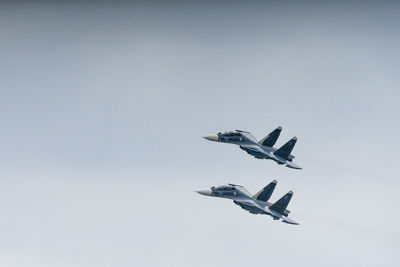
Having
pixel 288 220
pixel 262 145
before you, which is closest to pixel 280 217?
pixel 288 220

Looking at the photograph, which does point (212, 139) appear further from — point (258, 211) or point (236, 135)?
point (258, 211)

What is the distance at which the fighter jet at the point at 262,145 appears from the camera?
513 feet

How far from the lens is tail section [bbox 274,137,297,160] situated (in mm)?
157250

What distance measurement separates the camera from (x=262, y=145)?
522 feet

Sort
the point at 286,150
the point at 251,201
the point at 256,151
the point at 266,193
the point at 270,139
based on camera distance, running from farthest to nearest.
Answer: the point at 270,139
the point at 266,193
the point at 286,150
the point at 256,151
the point at 251,201

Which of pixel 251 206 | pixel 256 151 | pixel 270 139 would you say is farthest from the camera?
pixel 270 139

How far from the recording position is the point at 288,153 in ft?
516

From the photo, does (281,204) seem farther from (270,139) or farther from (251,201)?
(270,139)

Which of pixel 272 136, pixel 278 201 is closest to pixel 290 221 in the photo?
pixel 278 201

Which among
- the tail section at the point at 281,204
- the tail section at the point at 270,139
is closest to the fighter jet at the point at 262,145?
the tail section at the point at 270,139

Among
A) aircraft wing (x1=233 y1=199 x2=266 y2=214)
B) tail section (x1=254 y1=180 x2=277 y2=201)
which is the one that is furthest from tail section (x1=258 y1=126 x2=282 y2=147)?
aircraft wing (x1=233 y1=199 x2=266 y2=214)

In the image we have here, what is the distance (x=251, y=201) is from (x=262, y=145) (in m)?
11.3

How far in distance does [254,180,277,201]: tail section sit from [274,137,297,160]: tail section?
608 centimetres

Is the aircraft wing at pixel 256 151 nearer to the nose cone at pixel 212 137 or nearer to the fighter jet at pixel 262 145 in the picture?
the fighter jet at pixel 262 145
